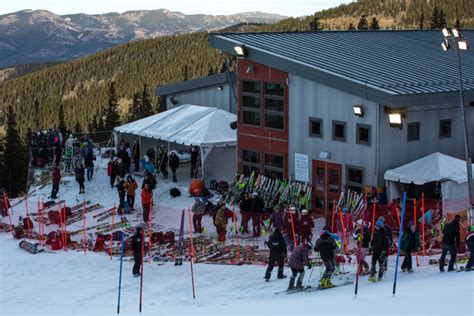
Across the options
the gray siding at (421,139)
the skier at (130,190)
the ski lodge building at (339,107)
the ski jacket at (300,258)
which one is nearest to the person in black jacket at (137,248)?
the ski jacket at (300,258)

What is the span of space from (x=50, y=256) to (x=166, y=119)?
11.7 metres

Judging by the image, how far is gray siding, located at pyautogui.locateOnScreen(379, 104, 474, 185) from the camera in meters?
21.5

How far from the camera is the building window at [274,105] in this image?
2467cm

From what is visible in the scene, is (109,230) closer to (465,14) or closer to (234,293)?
(234,293)

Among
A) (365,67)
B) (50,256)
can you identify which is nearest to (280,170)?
(365,67)

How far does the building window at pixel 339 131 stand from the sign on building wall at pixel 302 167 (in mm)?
1375

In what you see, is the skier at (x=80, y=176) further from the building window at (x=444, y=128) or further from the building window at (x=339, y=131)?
the building window at (x=444, y=128)

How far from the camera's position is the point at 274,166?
82.4 ft

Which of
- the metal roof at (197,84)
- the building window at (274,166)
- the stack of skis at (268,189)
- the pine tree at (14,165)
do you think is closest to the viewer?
the stack of skis at (268,189)

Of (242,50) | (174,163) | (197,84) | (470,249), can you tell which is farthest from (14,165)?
(470,249)

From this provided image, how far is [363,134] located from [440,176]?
261cm

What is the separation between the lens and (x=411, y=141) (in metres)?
21.9

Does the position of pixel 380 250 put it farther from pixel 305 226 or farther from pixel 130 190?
pixel 130 190

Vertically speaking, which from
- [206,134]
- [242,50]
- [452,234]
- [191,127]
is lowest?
[452,234]
